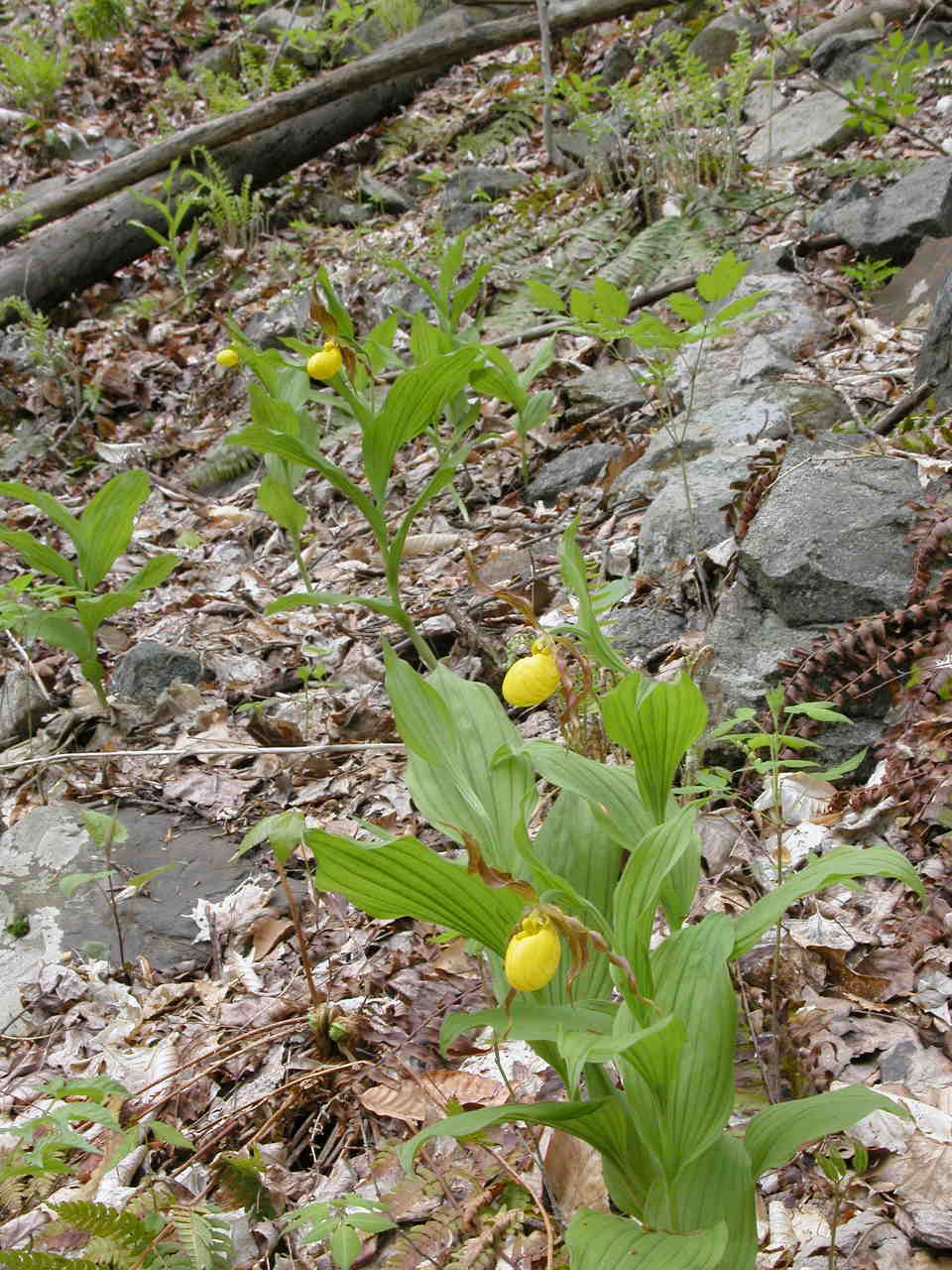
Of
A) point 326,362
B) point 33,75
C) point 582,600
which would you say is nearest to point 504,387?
point 326,362

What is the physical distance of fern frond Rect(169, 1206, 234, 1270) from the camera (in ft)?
4.22

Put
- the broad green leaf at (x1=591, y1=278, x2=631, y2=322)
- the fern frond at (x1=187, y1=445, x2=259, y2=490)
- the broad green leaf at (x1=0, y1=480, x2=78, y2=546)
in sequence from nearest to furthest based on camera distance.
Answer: the broad green leaf at (x1=591, y1=278, x2=631, y2=322) < the broad green leaf at (x1=0, y1=480, x2=78, y2=546) < the fern frond at (x1=187, y1=445, x2=259, y2=490)

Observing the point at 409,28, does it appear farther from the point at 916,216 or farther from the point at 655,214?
the point at 916,216

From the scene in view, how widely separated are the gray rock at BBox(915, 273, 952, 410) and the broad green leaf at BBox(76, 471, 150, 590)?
2340mm

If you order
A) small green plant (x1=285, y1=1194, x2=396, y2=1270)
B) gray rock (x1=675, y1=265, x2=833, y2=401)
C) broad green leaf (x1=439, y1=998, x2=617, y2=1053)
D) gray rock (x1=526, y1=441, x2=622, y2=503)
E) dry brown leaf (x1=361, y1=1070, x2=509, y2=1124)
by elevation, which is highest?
broad green leaf (x1=439, y1=998, x2=617, y2=1053)

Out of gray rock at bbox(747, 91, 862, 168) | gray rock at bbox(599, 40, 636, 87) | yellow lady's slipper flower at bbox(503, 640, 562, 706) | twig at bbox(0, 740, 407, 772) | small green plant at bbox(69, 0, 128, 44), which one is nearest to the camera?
yellow lady's slipper flower at bbox(503, 640, 562, 706)

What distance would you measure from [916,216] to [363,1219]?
4.02m

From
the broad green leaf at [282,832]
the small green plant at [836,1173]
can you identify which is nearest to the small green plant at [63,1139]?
the broad green leaf at [282,832]

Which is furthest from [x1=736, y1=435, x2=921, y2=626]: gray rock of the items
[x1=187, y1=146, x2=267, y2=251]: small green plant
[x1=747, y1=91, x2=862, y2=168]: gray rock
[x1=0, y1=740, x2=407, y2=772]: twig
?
[x1=187, y1=146, x2=267, y2=251]: small green plant

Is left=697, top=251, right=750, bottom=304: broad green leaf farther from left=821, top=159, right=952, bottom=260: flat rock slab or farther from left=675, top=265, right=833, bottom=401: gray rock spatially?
left=821, top=159, right=952, bottom=260: flat rock slab

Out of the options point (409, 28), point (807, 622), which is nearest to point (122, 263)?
point (409, 28)

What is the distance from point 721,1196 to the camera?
3.41 ft

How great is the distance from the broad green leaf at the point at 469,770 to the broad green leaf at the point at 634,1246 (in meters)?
0.37

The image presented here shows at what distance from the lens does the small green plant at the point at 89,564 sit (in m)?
2.84
